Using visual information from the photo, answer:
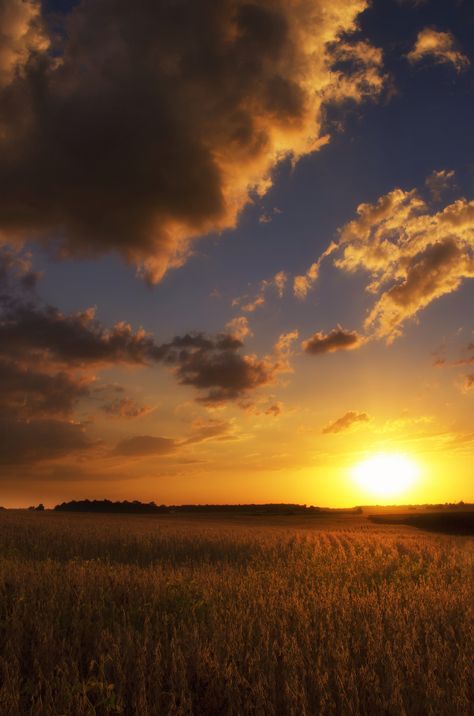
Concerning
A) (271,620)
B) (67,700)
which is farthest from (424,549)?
(67,700)

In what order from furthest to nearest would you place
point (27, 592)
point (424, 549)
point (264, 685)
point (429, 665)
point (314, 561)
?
point (424, 549), point (314, 561), point (27, 592), point (429, 665), point (264, 685)

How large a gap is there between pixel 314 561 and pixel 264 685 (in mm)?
9610

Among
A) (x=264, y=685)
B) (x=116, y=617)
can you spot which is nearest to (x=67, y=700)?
(x=264, y=685)

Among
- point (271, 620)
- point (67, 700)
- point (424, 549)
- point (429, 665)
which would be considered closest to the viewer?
point (67, 700)

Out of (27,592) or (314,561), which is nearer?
(27,592)

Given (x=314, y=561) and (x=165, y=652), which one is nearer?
(x=165, y=652)

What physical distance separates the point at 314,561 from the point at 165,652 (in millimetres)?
9152

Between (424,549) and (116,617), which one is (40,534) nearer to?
(424,549)

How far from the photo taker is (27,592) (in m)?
8.00

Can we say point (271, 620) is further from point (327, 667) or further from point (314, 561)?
point (314, 561)

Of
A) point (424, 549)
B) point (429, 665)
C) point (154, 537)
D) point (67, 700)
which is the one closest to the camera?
point (67, 700)

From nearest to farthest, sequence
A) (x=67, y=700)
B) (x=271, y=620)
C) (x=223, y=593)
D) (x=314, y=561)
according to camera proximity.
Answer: (x=67, y=700) < (x=271, y=620) < (x=223, y=593) < (x=314, y=561)

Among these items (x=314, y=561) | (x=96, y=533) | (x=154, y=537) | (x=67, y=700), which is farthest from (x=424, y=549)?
(x=67, y=700)

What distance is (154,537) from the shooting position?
827 inches
